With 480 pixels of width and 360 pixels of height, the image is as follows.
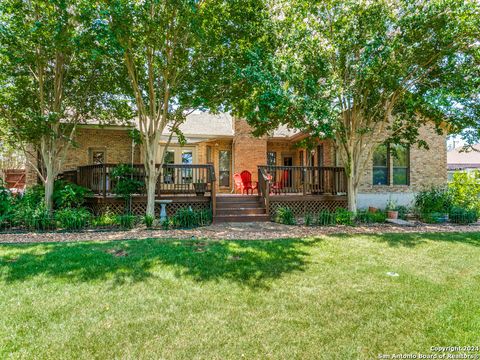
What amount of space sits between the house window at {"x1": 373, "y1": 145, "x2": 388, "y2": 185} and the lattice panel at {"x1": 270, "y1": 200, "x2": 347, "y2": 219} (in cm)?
261

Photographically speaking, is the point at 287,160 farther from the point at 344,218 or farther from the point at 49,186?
the point at 49,186

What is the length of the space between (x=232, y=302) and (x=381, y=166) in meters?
11.8

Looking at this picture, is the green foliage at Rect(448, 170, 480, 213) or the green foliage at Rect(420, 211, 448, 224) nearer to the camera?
the green foliage at Rect(420, 211, 448, 224)

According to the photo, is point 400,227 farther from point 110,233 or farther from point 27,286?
point 27,286

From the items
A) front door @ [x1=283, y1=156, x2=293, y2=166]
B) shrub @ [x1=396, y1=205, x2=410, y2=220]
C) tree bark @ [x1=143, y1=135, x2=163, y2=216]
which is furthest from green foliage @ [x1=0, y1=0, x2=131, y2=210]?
shrub @ [x1=396, y1=205, x2=410, y2=220]

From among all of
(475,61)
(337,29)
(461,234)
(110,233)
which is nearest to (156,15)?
(337,29)

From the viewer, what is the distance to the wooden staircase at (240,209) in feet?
33.2

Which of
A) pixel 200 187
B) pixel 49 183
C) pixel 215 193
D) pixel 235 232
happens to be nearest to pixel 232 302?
pixel 235 232

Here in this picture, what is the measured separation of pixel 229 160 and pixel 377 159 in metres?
7.58

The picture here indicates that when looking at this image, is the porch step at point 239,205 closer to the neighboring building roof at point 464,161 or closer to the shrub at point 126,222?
the shrub at point 126,222

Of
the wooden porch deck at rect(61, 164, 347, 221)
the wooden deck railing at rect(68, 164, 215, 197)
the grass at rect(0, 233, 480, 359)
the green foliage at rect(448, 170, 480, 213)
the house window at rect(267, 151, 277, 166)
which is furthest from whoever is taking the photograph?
the house window at rect(267, 151, 277, 166)

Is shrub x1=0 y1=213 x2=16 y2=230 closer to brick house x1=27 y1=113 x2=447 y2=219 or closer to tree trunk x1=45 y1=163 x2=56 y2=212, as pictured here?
tree trunk x1=45 y1=163 x2=56 y2=212

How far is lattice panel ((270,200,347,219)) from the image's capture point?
11117 mm

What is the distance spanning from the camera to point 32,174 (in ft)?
44.1
